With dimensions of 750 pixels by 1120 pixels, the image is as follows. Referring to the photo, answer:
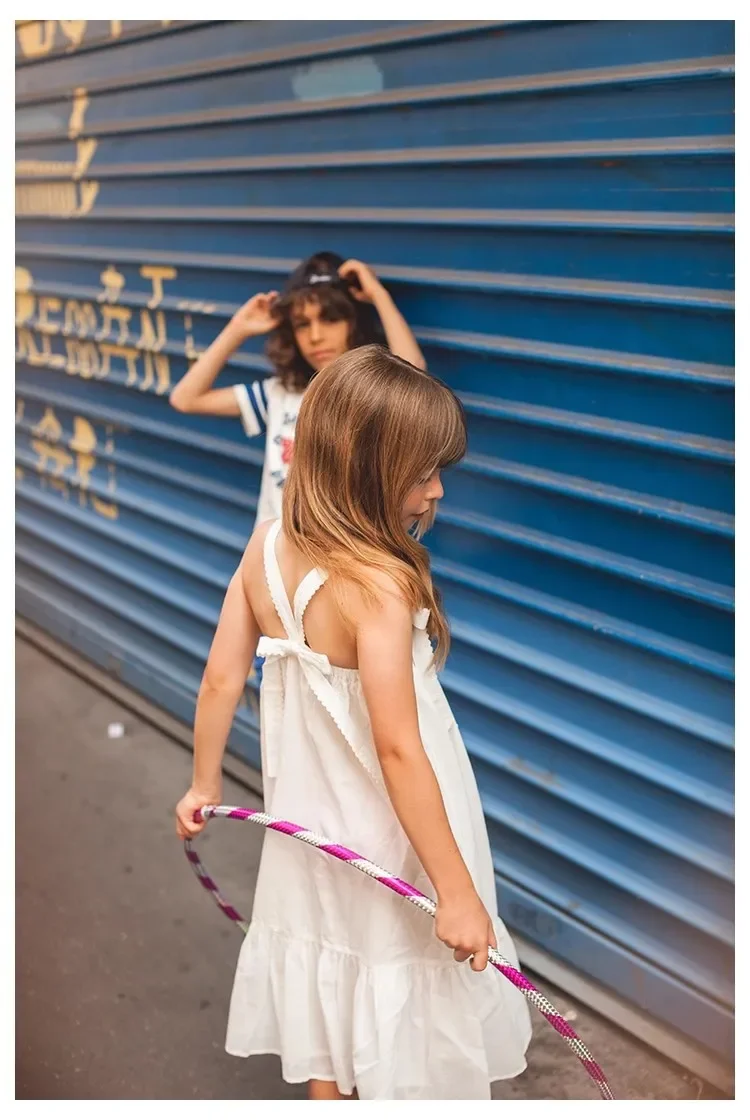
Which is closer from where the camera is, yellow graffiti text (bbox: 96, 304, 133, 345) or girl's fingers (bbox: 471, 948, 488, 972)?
girl's fingers (bbox: 471, 948, 488, 972)

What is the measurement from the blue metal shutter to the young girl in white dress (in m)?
0.69

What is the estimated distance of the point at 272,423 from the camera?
366cm

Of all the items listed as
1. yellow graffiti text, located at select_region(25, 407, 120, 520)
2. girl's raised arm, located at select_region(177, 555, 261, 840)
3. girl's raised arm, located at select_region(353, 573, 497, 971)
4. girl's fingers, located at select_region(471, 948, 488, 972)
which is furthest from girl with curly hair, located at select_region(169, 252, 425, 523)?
yellow graffiti text, located at select_region(25, 407, 120, 520)

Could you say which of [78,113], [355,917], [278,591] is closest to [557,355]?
[278,591]

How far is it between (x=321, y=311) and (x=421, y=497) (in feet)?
4.35

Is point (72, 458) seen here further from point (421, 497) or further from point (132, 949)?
point (421, 497)

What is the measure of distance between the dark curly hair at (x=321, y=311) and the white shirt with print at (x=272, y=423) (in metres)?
0.05

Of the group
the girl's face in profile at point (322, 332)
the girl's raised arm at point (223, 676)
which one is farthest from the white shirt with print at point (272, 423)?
the girl's raised arm at point (223, 676)

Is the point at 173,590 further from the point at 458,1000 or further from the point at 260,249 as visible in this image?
the point at 458,1000

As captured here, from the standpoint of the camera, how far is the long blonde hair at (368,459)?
2.11 metres

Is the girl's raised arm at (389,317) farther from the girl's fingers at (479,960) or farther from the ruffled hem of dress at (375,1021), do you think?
the girl's fingers at (479,960)

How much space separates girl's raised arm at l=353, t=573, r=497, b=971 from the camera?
2.09 m

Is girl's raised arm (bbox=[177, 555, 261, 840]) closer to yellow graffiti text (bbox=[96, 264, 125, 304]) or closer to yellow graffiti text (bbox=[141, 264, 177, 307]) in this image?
yellow graffiti text (bbox=[141, 264, 177, 307])

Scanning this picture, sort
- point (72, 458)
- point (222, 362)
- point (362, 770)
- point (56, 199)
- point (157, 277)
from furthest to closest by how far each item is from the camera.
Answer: point (72, 458), point (56, 199), point (157, 277), point (222, 362), point (362, 770)
